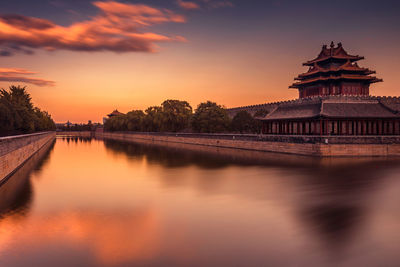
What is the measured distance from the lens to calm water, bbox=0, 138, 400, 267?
779 centimetres

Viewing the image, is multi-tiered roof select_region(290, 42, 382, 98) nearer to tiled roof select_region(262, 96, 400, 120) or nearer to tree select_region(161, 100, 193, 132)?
tiled roof select_region(262, 96, 400, 120)

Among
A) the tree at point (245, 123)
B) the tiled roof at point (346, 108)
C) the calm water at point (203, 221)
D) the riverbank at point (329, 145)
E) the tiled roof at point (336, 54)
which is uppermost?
the tiled roof at point (336, 54)

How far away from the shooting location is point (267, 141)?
40.2m

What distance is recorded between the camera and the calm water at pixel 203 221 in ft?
25.6

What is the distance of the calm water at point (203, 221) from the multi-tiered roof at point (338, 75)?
29061 mm

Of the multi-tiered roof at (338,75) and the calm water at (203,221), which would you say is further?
the multi-tiered roof at (338,75)

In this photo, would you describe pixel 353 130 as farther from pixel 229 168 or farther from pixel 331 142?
pixel 229 168

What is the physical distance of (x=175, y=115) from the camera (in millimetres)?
75312

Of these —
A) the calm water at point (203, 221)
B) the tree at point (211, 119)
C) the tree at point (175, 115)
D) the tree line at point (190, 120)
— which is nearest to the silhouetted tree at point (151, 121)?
the tree line at point (190, 120)

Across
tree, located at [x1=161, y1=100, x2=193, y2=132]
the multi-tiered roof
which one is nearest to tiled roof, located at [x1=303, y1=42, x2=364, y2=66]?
the multi-tiered roof

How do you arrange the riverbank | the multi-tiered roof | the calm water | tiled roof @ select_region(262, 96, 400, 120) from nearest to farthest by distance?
the calm water, the riverbank, tiled roof @ select_region(262, 96, 400, 120), the multi-tiered roof

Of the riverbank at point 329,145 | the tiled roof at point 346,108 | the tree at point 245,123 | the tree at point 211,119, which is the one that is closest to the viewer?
the riverbank at point 329,145

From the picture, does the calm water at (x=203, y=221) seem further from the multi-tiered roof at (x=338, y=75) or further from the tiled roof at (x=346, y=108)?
the multi-tiered roof at (x=338, y=75)

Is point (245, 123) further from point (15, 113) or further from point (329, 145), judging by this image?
point (15, 113)
